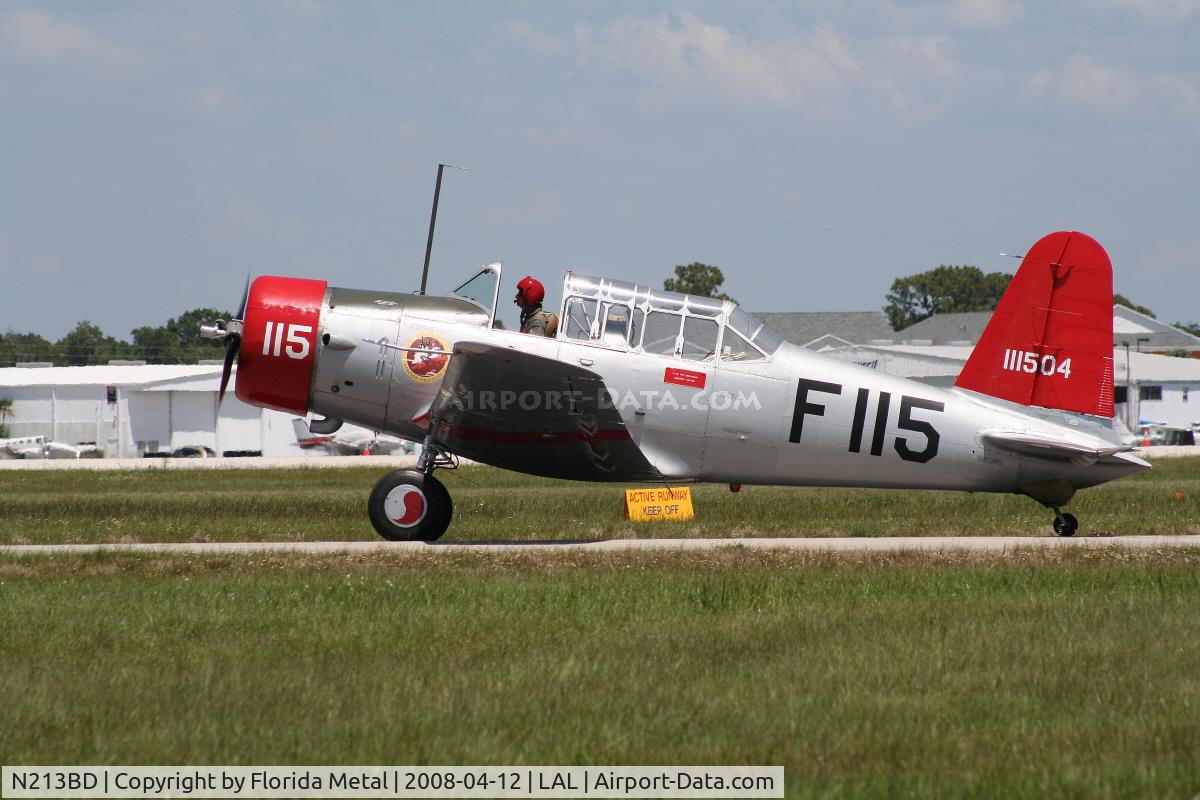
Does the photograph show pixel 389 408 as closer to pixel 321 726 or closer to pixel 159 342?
pixel 321 726

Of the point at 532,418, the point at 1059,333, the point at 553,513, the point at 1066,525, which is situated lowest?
the point at 553,513

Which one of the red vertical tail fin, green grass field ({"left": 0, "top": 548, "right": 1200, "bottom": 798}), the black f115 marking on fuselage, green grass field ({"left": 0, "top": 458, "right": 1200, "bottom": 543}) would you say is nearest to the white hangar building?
green grass field ({"left": 0, "top": 458, "right": 1200, "bottom": 543})

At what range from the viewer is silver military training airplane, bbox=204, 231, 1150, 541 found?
12281 mm

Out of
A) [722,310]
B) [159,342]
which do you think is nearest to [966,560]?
[722,310]

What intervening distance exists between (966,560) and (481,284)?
5.23 metres

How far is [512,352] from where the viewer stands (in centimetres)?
1134

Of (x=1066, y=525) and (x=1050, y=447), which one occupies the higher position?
(x=1050, y=447)

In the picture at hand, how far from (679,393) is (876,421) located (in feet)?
6.43

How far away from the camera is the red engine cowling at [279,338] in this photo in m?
12.2

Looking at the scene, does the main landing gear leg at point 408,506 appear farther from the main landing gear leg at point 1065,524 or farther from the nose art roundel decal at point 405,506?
the main landing gear leg at point 1065,524

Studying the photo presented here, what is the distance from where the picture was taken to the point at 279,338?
12234 millimetres

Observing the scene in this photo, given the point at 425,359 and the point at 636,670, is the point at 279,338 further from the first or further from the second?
the point at 636,670
